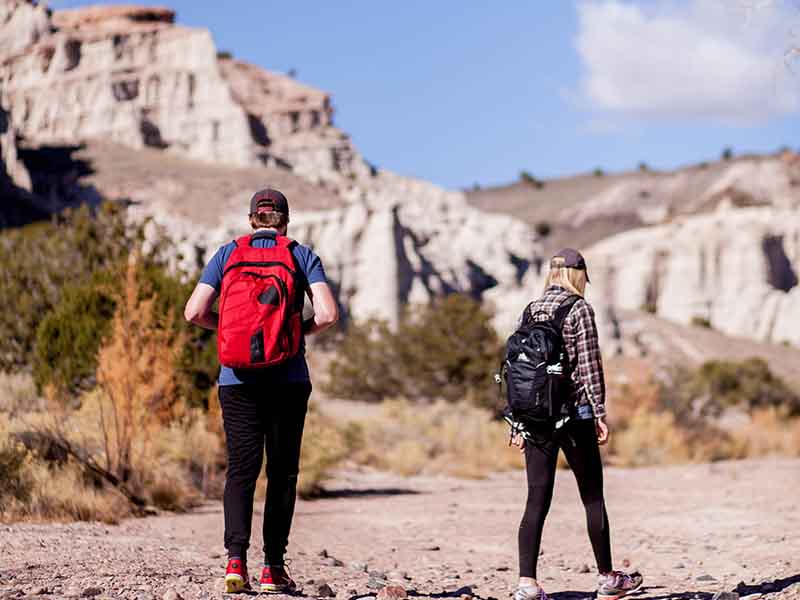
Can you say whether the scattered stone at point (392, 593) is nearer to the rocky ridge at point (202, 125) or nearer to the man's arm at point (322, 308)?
the man's arm at point (322, 308)

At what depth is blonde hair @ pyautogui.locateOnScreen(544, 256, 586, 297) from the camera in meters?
6.03

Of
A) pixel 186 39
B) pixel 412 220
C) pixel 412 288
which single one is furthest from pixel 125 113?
pixel 412 288

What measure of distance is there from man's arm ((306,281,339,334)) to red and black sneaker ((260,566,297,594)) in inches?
46.0

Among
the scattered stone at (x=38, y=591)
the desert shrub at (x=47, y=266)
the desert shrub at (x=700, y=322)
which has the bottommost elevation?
the scattered stone at (x=38, y=591)

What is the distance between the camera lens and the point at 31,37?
86.9 meters

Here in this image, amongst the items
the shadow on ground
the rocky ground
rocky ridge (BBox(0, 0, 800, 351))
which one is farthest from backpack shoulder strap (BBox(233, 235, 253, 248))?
rocky ridge (BBox(0, 0, 800, 351))

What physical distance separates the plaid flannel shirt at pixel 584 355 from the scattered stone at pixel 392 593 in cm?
132

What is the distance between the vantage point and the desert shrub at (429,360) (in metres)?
26.0

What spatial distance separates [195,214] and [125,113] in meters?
18.8

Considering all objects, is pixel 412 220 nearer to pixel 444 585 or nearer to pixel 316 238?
pixel 316 238

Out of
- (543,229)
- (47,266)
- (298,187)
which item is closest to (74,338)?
(47,266)

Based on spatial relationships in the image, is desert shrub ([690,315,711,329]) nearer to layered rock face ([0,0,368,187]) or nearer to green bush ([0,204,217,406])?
layered rock face ([0,0,368,187])

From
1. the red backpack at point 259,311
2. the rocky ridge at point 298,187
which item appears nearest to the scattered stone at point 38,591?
the red backpack at point 259,311

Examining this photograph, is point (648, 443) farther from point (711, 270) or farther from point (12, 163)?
point (711, 270)
